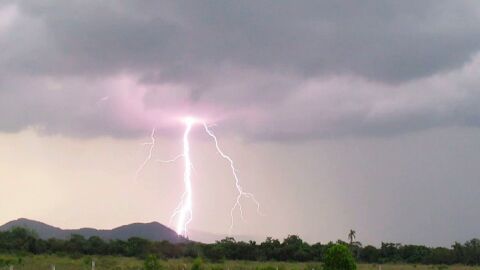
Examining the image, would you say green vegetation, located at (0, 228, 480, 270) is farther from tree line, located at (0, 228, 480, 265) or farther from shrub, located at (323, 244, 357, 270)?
shrub, located at (323, 244, 357, 270)

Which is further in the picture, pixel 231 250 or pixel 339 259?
pixel 231 250

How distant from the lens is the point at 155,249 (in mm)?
67875

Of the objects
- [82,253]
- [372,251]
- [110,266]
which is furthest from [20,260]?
[372,251]

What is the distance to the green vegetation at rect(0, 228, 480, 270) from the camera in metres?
65.8

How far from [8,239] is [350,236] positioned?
125 ft

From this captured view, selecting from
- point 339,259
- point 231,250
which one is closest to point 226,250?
point 231,250

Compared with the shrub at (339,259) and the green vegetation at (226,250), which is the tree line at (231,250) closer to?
the green vegetation at (226,250)

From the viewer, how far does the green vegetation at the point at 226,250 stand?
65.8 meters

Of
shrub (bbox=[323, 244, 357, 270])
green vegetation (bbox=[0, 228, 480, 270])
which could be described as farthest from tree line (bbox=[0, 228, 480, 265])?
shrub (bbox=[323, 244, 357, 270])

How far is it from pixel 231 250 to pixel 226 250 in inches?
37.8

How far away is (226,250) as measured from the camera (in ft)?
230

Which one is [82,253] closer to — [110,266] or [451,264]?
[110,266]

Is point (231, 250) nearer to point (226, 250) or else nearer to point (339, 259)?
point (226, 250)

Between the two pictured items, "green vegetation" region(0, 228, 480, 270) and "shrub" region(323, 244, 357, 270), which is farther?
"green vegetation" region(0, 228, 480, 270)
